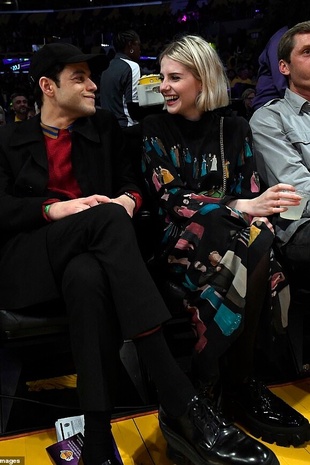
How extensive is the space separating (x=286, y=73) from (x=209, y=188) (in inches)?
26.7

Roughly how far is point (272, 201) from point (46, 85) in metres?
0.92

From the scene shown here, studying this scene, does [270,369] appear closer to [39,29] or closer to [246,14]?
[246,14]

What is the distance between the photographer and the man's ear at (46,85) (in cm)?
197

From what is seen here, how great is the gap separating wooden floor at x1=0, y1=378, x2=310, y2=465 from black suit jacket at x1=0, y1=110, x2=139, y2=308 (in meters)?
0.46

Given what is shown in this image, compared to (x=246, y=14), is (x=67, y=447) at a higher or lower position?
lower

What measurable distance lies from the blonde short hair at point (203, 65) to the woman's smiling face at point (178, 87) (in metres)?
0.02

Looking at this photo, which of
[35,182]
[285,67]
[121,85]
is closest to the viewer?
[35,182]

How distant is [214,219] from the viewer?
177cm

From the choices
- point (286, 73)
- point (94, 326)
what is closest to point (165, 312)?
point (94, 326)

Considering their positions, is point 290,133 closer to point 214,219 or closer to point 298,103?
point 298,103

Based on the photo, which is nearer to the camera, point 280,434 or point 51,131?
point 280,434

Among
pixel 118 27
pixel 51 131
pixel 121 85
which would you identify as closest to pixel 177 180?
pixel 51 131

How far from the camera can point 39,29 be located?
17359 millimetres

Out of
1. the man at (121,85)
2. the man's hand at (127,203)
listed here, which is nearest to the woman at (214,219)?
the man's hand at (127,203)
